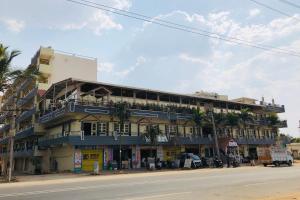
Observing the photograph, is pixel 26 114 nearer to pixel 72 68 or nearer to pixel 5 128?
pixel 72 68

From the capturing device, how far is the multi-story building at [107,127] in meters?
38.3

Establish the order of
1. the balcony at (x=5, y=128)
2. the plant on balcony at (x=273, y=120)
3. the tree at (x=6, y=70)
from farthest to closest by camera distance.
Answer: the balcony at (x=5, y=128) < the plant on balcony at (x=273, y=120) < the tree at (x=6, y=70)

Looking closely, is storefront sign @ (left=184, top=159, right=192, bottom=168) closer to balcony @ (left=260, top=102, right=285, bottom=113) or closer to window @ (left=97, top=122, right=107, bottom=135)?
window @ (left=97, top=122, right=107, bottom=135)

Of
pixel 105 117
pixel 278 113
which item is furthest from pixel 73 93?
pixel 278 113

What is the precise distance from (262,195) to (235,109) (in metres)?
48.2

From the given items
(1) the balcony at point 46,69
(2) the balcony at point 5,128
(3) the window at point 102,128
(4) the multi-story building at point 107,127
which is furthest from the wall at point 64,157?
(2) the balcony at point 5,128

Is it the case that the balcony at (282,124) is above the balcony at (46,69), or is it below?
below

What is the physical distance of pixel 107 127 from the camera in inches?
1593

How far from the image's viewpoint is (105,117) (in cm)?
4019

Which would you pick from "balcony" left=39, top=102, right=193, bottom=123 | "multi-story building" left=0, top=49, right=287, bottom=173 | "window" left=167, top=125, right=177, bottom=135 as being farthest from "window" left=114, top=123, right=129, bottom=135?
"window" left=167, top=125, right=177, bottom=135

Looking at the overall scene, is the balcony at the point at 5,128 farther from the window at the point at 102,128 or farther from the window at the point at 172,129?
the window at the point at 172,129

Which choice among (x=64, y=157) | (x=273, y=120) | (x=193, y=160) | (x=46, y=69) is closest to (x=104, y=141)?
(x=64, y=157)

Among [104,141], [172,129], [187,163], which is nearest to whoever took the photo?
[104,141]

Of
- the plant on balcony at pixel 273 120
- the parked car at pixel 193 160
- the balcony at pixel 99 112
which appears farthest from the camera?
the plant on balcony at pixel 273 120
